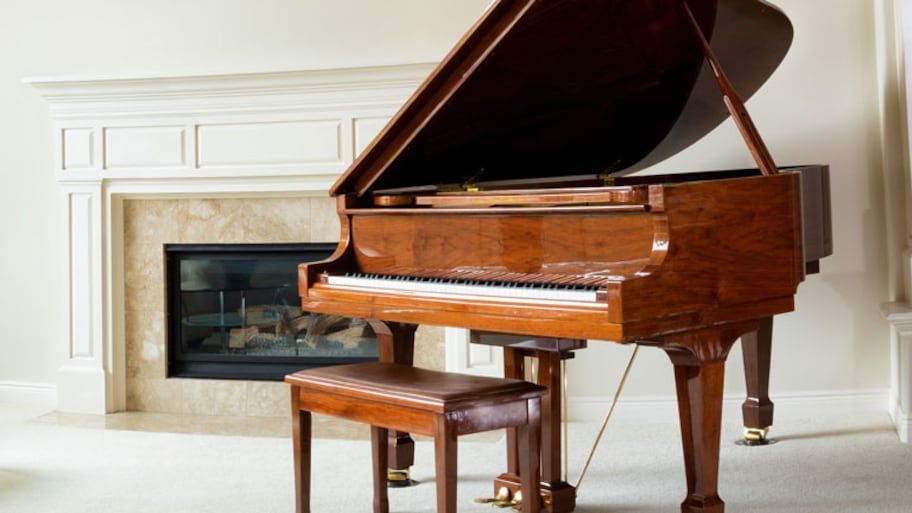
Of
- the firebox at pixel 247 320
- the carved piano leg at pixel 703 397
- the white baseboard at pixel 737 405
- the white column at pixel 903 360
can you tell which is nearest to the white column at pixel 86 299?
the firebox at pixel 247 320

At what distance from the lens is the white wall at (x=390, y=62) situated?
4422 millimetres

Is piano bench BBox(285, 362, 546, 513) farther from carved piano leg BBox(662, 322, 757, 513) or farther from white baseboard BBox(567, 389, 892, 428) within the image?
white baseboard BBox(567, 389, 892, 428)

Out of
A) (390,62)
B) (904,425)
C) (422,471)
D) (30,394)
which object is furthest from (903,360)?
(30,394)

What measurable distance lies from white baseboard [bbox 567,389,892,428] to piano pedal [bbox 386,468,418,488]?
122 cm

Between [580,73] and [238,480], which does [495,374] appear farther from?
[580,73]

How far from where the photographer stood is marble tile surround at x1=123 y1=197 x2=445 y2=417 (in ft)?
16.3

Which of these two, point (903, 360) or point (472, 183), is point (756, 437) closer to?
point (903, 360)

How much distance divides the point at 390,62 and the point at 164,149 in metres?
1.15

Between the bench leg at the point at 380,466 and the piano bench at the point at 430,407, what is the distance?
209 millimetres

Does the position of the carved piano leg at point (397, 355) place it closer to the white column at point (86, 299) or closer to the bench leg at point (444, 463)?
the bench leg at point (444, 463)

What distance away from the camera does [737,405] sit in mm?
4527

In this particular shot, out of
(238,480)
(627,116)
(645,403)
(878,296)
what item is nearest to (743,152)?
(878,296)

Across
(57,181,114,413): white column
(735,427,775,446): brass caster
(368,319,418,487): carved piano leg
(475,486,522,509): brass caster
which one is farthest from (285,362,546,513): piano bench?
(57,181,114,413): white column

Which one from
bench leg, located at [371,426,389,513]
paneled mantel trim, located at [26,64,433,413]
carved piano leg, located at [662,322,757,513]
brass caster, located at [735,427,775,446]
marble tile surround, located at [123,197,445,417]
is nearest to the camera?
carved piano leg, located at [662,322,757,513]
